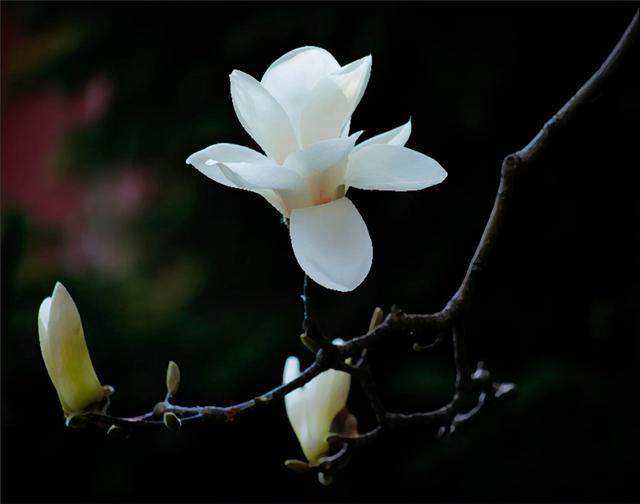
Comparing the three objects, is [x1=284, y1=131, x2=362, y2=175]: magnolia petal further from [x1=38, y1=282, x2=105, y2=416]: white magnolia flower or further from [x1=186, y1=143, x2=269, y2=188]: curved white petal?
[x1=38, y1=282, x2=105, y2=416]: white magnolia flower

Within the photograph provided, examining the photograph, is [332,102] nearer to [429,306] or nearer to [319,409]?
[319,409]

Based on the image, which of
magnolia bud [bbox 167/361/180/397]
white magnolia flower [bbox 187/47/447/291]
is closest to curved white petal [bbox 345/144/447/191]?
white magnolia flower [bbox 187/47/447/291]

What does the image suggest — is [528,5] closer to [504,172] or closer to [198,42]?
[198,42]

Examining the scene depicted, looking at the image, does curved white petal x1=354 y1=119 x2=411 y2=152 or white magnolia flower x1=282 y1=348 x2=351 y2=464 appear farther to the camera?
white magnolia flower x1=282 y1=348 x2=351 y2=464

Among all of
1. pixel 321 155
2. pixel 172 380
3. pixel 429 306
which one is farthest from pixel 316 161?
pixel 429 306

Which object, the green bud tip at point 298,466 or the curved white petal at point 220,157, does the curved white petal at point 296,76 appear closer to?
the curved white petal at point 220,157

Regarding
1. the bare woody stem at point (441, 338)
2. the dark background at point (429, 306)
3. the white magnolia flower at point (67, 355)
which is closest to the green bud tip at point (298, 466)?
the bare woody stem at point (441, 338)
